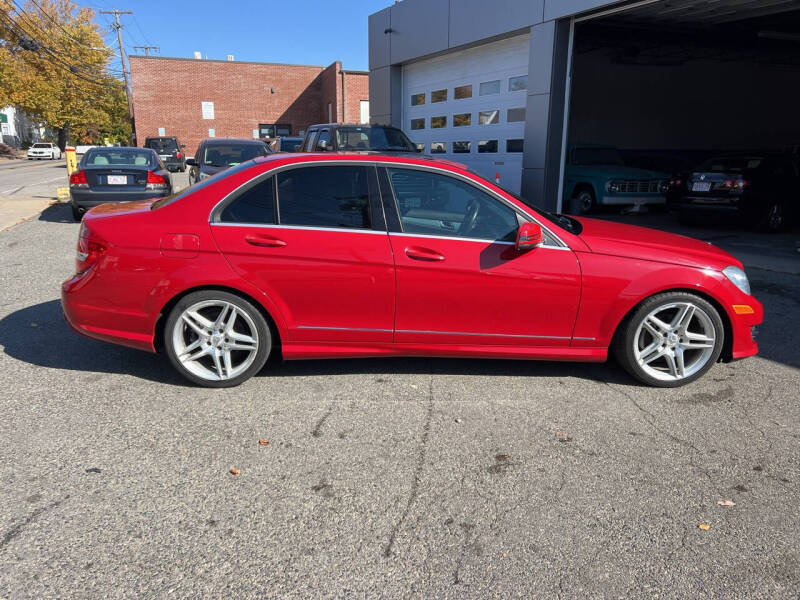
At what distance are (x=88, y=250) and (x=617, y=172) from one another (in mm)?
12269

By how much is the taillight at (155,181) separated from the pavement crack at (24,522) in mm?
9529

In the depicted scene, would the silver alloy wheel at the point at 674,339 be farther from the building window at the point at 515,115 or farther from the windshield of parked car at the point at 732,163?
the building window at the point at 515,115

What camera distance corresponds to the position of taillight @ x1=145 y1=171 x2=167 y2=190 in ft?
36.9

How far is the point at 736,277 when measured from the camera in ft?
13.7

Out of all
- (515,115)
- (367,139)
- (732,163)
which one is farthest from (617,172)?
(367,139)

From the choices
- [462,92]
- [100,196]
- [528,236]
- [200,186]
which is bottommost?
[100,196]

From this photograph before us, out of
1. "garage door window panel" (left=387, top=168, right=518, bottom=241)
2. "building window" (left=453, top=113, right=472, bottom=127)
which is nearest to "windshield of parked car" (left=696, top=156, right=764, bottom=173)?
"building window" (left=453, top=113, right=472, bottom=127)

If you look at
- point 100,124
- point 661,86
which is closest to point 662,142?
point 661,86

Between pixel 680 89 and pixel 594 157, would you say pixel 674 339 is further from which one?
pixel 680 89

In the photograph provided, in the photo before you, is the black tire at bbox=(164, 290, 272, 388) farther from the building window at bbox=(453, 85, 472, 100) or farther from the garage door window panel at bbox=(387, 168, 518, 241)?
the building window at bbox=(453, 85, 472, 100)

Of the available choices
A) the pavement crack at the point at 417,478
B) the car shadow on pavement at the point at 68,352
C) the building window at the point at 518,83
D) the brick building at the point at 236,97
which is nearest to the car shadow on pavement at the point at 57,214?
the car shadow on pavement at the point at 68,352

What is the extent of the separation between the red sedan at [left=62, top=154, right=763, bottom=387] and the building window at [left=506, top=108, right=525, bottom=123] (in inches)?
348

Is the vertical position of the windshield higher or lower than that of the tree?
lower

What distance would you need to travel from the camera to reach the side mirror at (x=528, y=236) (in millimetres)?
3842
